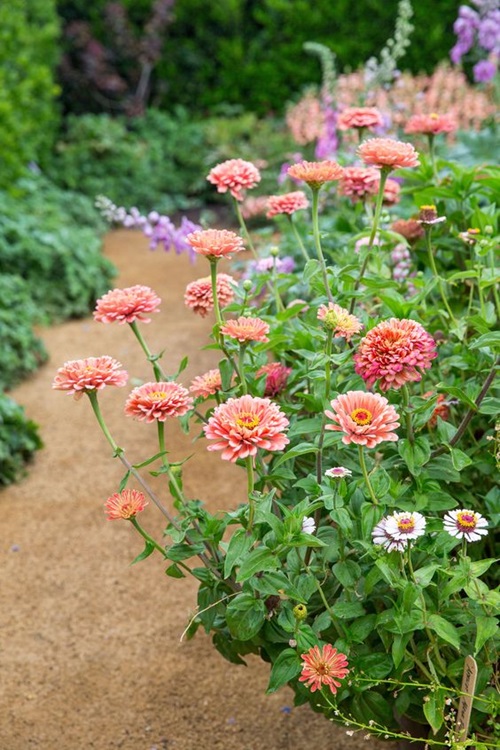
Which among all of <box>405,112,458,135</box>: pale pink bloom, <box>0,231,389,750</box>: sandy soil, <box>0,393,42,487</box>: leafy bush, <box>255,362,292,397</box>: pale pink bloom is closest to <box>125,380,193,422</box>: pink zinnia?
<box>255,362,292,397</box>: pale pink bloom

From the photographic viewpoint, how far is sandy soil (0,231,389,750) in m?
2.14

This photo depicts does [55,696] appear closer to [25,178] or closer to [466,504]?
[466,504]

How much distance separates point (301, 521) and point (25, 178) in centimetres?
522

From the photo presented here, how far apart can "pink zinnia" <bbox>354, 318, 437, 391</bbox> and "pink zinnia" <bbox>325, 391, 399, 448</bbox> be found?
1.4 inches

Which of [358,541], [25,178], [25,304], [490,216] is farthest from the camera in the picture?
[25,178]

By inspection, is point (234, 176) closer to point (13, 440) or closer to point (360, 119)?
point (360, 119)

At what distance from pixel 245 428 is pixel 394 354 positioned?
0.25 meters

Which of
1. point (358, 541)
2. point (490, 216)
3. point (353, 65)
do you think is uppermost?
point (490, 216)

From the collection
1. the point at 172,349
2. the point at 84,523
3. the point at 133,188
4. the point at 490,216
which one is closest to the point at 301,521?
the point at 490,216

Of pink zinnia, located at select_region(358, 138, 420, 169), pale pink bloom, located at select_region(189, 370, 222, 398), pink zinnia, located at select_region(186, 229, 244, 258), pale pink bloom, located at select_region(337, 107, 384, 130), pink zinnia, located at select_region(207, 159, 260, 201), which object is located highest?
pink zinnia, located at select_region(358, 138, 420, 169)

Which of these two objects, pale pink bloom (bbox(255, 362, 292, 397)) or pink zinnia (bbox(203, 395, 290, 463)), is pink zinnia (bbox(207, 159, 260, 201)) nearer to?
pale pink bloom (bbox(255, 362, 292, 397))

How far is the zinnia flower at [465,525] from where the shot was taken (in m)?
1.30

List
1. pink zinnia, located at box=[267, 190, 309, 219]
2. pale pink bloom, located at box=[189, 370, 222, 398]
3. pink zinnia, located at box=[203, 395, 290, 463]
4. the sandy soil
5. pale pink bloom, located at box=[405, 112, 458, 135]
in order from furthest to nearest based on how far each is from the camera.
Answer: the sandy soil < pale pink bloom, located at box=[405, 112, 458, 135] < pink zinnia, located at box=[267, 190, 309, 219] < pale pink bloom, located at box=[189, 370, 222, 398] < pink zinnia, located at box=[203, 395, 290, 463]

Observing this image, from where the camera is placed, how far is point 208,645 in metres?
2.48
